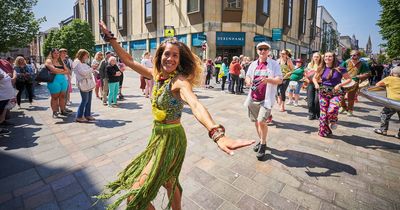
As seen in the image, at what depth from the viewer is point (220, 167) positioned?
358 cm

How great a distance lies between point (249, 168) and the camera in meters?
3.54

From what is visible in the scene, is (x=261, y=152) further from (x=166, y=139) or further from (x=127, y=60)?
(x=127, y=60)

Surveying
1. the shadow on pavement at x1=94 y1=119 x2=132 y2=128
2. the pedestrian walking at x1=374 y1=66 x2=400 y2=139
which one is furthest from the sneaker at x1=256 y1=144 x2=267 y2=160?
the shadow on pavement at x1=94 y1=119 x2=132 y2=128

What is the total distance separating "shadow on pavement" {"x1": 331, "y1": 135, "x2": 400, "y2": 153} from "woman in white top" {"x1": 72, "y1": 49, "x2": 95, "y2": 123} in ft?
19.9

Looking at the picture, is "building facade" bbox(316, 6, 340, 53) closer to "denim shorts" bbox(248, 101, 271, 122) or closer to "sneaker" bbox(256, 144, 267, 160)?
"denim shorts" bbox(248, 101, 271, 122)

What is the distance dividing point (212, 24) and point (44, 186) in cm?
2177

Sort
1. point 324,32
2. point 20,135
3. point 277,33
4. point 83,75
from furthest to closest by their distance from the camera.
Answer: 1. point 324,32
2. point 277,33
3. point 83,75
4. point 20,135

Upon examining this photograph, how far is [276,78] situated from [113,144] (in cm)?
330

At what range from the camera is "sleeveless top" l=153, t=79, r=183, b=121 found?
1.94 m

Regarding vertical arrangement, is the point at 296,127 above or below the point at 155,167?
below

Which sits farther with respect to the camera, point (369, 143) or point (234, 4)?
point (234, 4)

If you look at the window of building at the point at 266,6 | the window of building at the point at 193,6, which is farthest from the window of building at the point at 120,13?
the window of building at the point at 266,6

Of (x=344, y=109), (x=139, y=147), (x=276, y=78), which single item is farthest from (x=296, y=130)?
(x=139, y=147)

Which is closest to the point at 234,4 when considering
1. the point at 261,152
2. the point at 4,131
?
the point at 261,152
